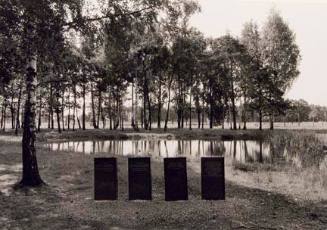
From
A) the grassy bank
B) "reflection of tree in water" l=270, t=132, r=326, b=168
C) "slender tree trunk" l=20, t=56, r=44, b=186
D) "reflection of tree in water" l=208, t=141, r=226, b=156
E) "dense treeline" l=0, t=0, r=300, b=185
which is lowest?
the grassy bank

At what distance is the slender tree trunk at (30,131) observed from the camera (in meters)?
12.7

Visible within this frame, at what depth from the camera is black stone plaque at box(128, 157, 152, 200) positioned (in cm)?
1103

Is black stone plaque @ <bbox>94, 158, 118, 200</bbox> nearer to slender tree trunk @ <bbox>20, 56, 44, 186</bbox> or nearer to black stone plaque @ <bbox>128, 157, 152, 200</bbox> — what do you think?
black stone plaque @ <bbox>128, 157, 152, 200</bbox>

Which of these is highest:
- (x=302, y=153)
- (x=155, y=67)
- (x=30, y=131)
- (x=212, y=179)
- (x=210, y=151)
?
(x=155, y=67)

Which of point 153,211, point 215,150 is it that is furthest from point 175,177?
point 215,150

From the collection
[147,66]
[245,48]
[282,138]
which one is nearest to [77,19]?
[282,138]

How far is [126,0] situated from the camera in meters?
13.8

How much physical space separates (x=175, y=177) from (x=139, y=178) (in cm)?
103

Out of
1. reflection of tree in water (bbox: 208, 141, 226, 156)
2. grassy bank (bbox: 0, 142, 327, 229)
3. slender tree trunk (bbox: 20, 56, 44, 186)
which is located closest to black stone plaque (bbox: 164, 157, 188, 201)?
grassy bank (bbox: 0, 142, 327, 229)

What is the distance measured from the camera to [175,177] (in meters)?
11.0

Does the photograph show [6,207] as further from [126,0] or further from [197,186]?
[126,0]

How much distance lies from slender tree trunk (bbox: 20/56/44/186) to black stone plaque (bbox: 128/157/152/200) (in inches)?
153

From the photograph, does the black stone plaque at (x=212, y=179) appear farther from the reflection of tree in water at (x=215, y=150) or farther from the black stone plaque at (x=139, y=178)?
the reflection of tree in water at (x=215, y=150)

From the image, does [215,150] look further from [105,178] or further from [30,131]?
[105,178]
